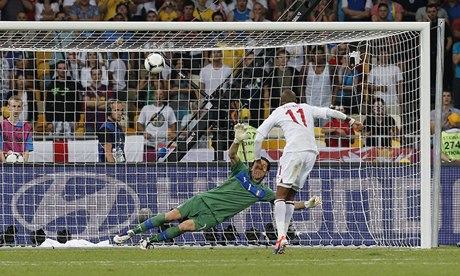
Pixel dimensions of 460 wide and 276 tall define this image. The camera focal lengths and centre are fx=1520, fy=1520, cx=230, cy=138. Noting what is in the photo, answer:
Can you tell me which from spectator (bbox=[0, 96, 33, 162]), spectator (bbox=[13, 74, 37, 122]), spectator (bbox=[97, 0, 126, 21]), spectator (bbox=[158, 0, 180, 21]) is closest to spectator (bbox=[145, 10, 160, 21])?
spectator (bbox=[158, 0, 180, 21])

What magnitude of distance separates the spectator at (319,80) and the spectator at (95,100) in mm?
2914

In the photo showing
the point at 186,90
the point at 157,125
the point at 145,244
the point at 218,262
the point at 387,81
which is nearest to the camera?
the point at 218,262

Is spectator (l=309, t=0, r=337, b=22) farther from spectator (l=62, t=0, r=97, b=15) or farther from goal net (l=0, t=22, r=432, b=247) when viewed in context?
goal net (l=0, t=22, r=432, b=247)

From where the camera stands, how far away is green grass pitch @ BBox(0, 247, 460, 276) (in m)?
15.1

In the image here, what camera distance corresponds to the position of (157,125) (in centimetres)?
2211

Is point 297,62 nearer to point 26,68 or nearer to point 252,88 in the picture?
point 252,88

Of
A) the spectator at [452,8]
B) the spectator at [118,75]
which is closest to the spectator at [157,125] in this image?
the spectator at [118,75]

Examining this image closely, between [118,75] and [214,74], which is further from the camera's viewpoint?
[214,74]

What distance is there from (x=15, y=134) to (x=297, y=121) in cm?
504

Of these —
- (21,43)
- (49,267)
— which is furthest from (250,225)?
(49,267)

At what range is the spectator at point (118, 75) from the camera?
72.7 ft

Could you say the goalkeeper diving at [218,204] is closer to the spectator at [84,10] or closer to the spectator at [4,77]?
the spectator at [4,77]

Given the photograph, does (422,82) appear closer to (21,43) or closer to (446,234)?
(446,234)

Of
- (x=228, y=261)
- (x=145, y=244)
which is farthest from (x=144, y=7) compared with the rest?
(x=228, y=261)
